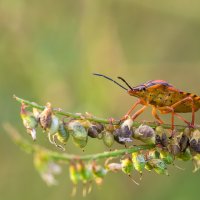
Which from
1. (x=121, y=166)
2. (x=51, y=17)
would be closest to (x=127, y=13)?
(x=51, y=17)

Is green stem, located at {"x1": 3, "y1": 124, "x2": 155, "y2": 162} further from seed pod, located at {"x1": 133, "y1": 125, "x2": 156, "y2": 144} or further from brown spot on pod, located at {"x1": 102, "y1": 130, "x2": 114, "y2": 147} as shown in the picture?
brown spot on pod, located at {"x1": 102, "y1": 130, "x2": 114, "y2": 147}

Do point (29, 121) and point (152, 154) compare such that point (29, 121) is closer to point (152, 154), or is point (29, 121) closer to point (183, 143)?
point (152, 154)

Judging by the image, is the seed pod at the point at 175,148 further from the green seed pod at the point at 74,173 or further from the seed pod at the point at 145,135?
the green seed pod at the point at 74,173

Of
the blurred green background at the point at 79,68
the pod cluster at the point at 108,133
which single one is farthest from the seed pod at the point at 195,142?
the blurred green background at the point at 79,68

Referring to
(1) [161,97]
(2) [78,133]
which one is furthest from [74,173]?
(1) [161,97]

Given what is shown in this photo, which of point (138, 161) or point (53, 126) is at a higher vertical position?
point (53, 126)

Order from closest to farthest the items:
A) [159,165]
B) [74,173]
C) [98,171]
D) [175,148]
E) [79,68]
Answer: [74,173] → [98,171] → [159,165] → [175,148] → [79,68]
